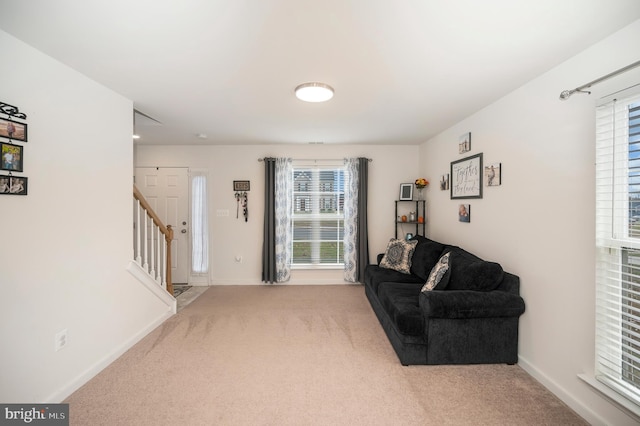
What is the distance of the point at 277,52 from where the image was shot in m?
1.74

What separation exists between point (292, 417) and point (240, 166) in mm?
3757

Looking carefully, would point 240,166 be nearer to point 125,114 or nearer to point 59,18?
point 125,114

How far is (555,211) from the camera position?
6.32 ft

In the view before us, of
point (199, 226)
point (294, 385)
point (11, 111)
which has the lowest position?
point (294, 385)

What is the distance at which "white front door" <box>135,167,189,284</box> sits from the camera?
448 cm

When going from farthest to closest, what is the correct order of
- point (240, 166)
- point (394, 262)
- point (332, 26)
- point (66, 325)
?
point (240, 166) → point (394, 262) → point (66, 325) → point (332, 26)

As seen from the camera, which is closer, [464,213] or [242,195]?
[464,213]

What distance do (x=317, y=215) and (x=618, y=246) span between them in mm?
3564

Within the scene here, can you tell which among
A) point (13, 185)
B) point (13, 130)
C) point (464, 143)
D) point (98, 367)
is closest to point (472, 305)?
point (464, 143)

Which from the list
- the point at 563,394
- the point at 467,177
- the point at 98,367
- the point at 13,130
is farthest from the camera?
the point at 467,177

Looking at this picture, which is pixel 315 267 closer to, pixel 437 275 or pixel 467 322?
pixel 437 275

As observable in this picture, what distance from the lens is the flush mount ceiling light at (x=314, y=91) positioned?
217cm

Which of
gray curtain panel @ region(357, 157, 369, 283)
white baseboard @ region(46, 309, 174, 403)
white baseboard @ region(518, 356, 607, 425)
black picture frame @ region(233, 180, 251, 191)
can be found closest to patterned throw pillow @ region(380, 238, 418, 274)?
gray curtain panel @ region(357, 157, 369, 283)

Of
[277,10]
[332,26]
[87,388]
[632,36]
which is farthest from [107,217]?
[632,36]
